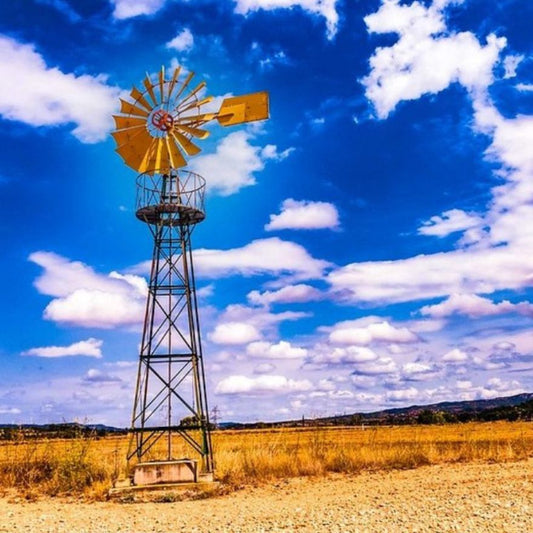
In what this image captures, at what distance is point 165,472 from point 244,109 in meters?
11.1

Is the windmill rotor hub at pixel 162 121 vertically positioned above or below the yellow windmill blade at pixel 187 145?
above

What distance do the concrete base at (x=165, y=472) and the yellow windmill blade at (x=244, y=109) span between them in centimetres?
1040

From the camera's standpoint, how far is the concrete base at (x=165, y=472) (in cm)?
1781

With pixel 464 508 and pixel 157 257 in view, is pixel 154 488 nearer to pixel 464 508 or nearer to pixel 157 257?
pixel 157 257

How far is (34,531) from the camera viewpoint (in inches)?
491

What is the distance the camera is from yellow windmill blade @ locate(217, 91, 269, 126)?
20.0 m

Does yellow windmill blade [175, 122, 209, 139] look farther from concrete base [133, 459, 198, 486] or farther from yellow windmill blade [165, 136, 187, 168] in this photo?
concrete base [133, 459, 198, 486]

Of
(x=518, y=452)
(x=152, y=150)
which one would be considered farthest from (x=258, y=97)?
(x=518, y=452)

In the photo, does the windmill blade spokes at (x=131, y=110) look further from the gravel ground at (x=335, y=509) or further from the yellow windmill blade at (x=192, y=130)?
Result: the gravel ground at (x=335, y=509)

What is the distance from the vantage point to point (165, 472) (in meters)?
18.0

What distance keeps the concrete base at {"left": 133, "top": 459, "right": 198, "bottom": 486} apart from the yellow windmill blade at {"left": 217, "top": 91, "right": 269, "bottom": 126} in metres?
10.4

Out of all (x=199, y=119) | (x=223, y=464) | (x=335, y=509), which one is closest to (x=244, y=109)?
(x=199, y=119)

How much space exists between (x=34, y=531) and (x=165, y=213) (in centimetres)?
1028

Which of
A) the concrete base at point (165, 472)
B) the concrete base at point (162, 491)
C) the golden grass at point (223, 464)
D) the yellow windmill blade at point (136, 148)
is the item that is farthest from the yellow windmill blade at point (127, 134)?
the concrete base at point (162, 491)
